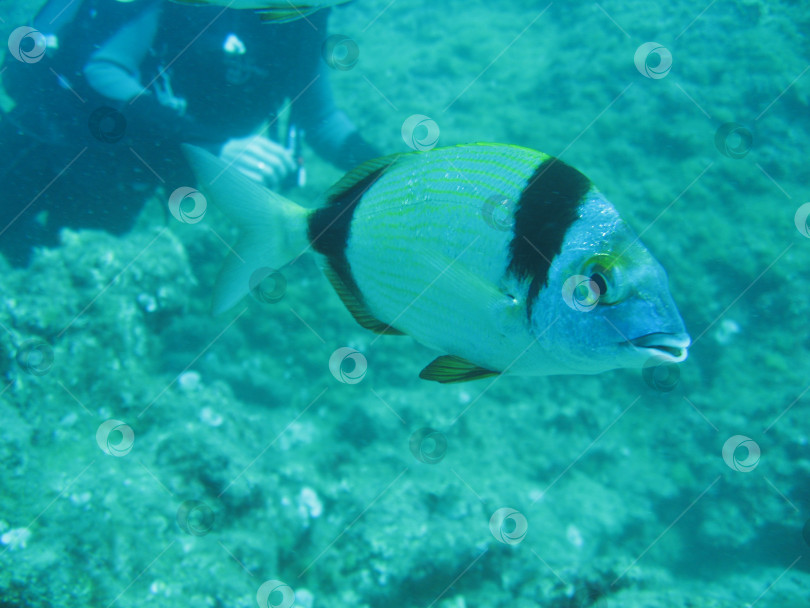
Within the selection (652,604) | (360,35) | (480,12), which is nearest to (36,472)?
(652,604)

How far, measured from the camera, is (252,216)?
1.54 metres

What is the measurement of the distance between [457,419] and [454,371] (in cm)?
253

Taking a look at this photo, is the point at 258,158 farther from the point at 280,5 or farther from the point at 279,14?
the point at 280,5

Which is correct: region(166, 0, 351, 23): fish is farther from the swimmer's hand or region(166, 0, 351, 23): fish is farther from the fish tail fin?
the swimmer's hand

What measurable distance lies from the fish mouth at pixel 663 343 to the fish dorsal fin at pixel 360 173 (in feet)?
2.91

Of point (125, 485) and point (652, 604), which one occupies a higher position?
point (125, 485)

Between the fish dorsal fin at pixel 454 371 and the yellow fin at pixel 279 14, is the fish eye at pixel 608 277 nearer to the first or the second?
the fish dorsal fin at pixel 454 371

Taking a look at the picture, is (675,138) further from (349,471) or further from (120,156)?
(120,156)

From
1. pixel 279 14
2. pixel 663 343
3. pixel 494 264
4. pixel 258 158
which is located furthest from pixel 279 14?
pixel 258 158

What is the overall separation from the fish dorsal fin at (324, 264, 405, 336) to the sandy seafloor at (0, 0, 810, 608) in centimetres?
175

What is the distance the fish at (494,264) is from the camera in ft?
3.32

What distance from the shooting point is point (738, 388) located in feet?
12.7

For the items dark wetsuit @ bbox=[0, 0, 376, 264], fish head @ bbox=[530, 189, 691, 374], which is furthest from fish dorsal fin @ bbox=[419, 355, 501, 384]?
dark wetsuit @ bbox=[0, 0, 376, 264]

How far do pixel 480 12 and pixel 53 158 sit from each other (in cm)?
765
